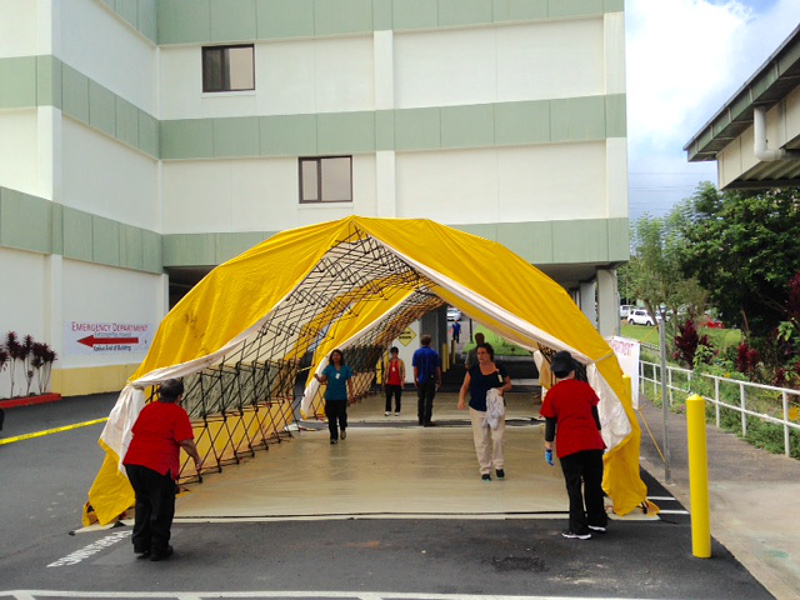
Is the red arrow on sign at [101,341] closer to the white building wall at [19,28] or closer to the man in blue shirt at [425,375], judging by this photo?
the white building wall at [19,28]

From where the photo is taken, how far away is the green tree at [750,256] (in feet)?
79.1

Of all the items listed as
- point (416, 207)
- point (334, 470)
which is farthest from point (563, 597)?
point (416, 207)

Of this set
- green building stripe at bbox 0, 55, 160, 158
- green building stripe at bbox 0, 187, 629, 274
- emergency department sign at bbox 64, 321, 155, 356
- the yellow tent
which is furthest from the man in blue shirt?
green building stripe at bbox 0, 55, 160, 158

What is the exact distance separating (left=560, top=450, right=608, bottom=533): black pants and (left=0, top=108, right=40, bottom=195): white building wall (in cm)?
1833

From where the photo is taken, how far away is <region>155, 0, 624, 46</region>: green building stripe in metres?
24.6

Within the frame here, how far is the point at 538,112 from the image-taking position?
24.5 m

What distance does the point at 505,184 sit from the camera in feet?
80.7

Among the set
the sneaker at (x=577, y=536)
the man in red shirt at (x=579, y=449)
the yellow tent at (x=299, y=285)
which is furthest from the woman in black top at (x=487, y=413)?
the sneaker at (x=577, y=536)

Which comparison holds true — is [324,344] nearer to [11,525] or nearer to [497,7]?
[11,525]

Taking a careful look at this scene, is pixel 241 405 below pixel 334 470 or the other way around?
the other way around

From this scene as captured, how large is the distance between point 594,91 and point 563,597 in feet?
69.1

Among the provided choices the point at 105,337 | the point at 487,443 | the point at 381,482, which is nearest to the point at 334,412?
the point at 381,482

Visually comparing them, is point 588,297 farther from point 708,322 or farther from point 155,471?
point 155,471

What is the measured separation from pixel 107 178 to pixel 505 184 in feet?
38.7
